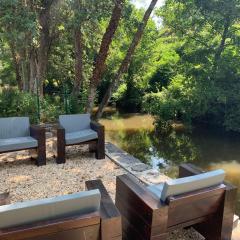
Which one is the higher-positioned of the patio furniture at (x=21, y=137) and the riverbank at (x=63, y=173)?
the patio furniture at (x=21, y=137)

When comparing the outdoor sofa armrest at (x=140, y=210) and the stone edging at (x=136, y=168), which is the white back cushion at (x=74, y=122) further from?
the outdoor sofa armrest at (x=140, y=210)

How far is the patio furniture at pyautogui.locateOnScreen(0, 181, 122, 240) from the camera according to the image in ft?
5.95

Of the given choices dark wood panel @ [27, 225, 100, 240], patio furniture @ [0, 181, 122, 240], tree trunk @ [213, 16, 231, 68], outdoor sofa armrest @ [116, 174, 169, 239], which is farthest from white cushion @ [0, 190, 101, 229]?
tree trunk @ [213, 16, 231, 68]

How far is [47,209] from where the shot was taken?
1900mm

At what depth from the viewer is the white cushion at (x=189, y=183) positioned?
91.5 inches

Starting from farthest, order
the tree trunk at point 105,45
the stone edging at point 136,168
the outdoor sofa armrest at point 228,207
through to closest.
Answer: the tree trunk at point 105,45
the stone edging at point 136,168
the outdoor sofa armrest at point 228,207

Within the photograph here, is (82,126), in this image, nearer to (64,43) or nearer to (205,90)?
(205,90)

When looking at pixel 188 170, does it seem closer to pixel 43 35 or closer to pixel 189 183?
pixel 189 183

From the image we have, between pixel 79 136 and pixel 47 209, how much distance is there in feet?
10.4

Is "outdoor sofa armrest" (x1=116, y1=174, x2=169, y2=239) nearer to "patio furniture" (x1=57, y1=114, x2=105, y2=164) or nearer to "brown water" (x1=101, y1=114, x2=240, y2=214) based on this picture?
"patio furniture" (x1=57, y1=114, x2=105, y2=164)

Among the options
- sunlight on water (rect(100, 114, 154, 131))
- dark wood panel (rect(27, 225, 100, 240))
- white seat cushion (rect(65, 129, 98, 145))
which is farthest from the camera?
Result: sunlight on water (rect(100, 114, 154, 131))

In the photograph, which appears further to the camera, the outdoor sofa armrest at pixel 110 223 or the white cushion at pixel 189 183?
the white cushion at pixel 189 183

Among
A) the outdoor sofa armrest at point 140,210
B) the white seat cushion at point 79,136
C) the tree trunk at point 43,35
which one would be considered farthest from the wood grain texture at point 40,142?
the tree trunk at point 43,35

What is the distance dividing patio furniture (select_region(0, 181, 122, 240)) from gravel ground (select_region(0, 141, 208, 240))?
178 centimetres
